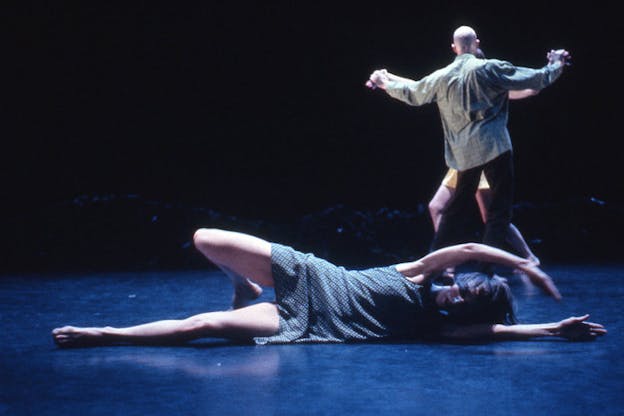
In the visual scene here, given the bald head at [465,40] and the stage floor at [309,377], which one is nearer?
the stage floor at [309,377]

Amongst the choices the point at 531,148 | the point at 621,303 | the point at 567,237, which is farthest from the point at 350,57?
the point at 621,303

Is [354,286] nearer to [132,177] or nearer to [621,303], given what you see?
[621,303]

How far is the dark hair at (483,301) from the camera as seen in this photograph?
295cm

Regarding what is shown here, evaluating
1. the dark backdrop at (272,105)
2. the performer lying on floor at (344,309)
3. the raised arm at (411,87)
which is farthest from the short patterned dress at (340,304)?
the dark backdrop at (272,105)

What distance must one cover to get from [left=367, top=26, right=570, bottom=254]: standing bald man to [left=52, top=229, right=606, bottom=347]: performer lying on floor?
3.52ft

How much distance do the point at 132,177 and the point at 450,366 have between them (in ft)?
14.4

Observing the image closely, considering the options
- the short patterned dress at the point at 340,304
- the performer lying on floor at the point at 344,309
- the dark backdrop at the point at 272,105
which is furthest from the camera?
the dark backdrop at the point at 272,105

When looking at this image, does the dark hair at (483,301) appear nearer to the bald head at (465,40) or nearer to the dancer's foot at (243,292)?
the dancer's foot at (243,292)

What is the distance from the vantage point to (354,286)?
10.3 ft

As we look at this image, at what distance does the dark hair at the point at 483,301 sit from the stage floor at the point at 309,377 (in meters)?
0.11

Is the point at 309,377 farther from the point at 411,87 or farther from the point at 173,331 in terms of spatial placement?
the point at 411,87

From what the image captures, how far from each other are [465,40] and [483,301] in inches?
65.3

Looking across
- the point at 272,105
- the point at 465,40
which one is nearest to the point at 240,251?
the point at 465,40

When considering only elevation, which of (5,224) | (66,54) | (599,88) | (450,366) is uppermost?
(66,54)
